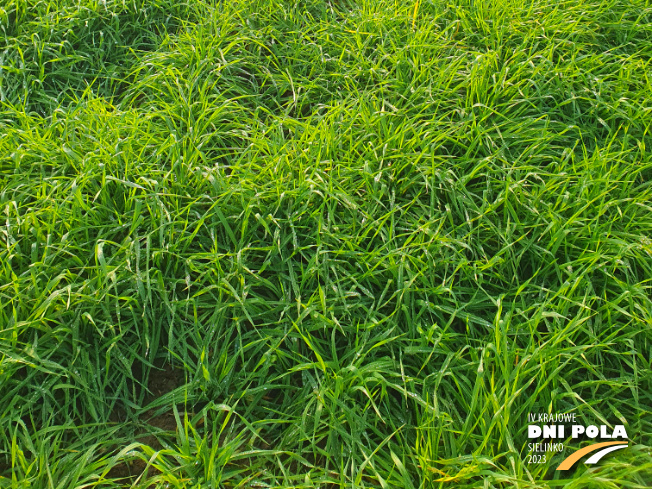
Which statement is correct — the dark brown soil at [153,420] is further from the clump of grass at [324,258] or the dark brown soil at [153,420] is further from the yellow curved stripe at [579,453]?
the yellow curved stripe at [579,453]

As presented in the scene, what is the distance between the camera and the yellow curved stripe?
157 centimetres

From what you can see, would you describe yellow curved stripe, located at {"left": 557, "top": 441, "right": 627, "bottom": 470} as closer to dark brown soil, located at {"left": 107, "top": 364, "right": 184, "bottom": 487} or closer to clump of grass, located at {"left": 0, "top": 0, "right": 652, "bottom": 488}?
clump of grass, located at {"left": 0, "top": 0, "right": 652, "bottom": 488}

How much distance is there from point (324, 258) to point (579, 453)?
105cm

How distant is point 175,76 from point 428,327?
178 cm

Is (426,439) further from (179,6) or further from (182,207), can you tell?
(179,6)

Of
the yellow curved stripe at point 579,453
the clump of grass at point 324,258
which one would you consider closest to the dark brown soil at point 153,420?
the clump of grass at point 324,258

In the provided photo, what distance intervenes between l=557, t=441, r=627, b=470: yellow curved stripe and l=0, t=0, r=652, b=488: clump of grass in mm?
57

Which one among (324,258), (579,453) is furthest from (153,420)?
(579,453)

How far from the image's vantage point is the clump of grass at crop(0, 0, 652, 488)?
5.34ft

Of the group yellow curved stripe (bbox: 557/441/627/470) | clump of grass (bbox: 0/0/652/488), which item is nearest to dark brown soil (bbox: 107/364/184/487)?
clump of grass (bbox: 0/0/652/488)

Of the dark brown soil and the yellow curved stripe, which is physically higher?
the dark brown soil

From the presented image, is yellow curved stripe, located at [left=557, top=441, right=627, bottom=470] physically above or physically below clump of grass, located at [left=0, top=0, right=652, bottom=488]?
below

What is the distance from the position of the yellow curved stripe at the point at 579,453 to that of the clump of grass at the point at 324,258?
0.06m

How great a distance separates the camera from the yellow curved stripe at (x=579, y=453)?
157 cm
